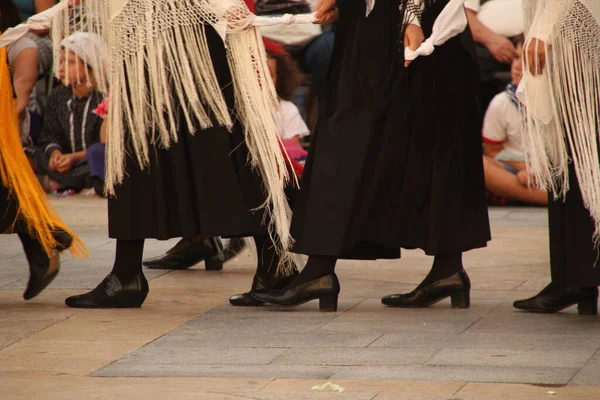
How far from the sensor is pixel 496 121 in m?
8.65

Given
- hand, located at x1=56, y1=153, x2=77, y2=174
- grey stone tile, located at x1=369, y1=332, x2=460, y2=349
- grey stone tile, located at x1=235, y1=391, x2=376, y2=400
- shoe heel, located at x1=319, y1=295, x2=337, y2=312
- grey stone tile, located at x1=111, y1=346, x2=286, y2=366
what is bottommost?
hand, located at x1=56, y1=153, x2=77, y2=174

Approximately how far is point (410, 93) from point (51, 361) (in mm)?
1685

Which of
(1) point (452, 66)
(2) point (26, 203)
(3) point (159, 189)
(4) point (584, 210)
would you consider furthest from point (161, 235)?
(4) point (584, 210)

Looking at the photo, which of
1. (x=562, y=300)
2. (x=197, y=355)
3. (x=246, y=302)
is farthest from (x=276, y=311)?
(x=562, y=300)

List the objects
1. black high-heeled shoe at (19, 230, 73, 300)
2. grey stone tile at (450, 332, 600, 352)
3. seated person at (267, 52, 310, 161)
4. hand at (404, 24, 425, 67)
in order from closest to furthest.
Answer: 1. grey stone tile at (450, 332, 600, 352)
2. hand at (404, 24, 425, 67)
3. black high-heeled shoe at (19, 230, 73, 300)
4. seated person at (267, 52, 310, 161)

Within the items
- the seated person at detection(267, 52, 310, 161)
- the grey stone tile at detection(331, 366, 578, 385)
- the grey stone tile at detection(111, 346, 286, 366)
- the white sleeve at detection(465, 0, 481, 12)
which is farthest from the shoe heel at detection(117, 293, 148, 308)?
the white sleeve at detection(465, 0, 481, 12)

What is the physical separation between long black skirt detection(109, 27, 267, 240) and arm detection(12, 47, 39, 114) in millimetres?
4172

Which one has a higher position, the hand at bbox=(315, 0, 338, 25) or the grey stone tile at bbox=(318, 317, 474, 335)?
the hand at bbox=(315, 0, 338, 25)

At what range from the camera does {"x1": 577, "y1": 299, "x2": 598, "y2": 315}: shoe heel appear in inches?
180

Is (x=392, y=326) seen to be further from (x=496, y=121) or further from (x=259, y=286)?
(x=496, y=121)

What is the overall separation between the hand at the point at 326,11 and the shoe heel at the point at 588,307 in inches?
55.8

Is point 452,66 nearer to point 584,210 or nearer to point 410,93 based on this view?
point 410,93

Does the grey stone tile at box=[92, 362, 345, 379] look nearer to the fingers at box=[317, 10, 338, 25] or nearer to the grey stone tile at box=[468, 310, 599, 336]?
the grey stone tile at box=[468, 310, 599, 336]

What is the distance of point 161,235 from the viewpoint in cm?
468
